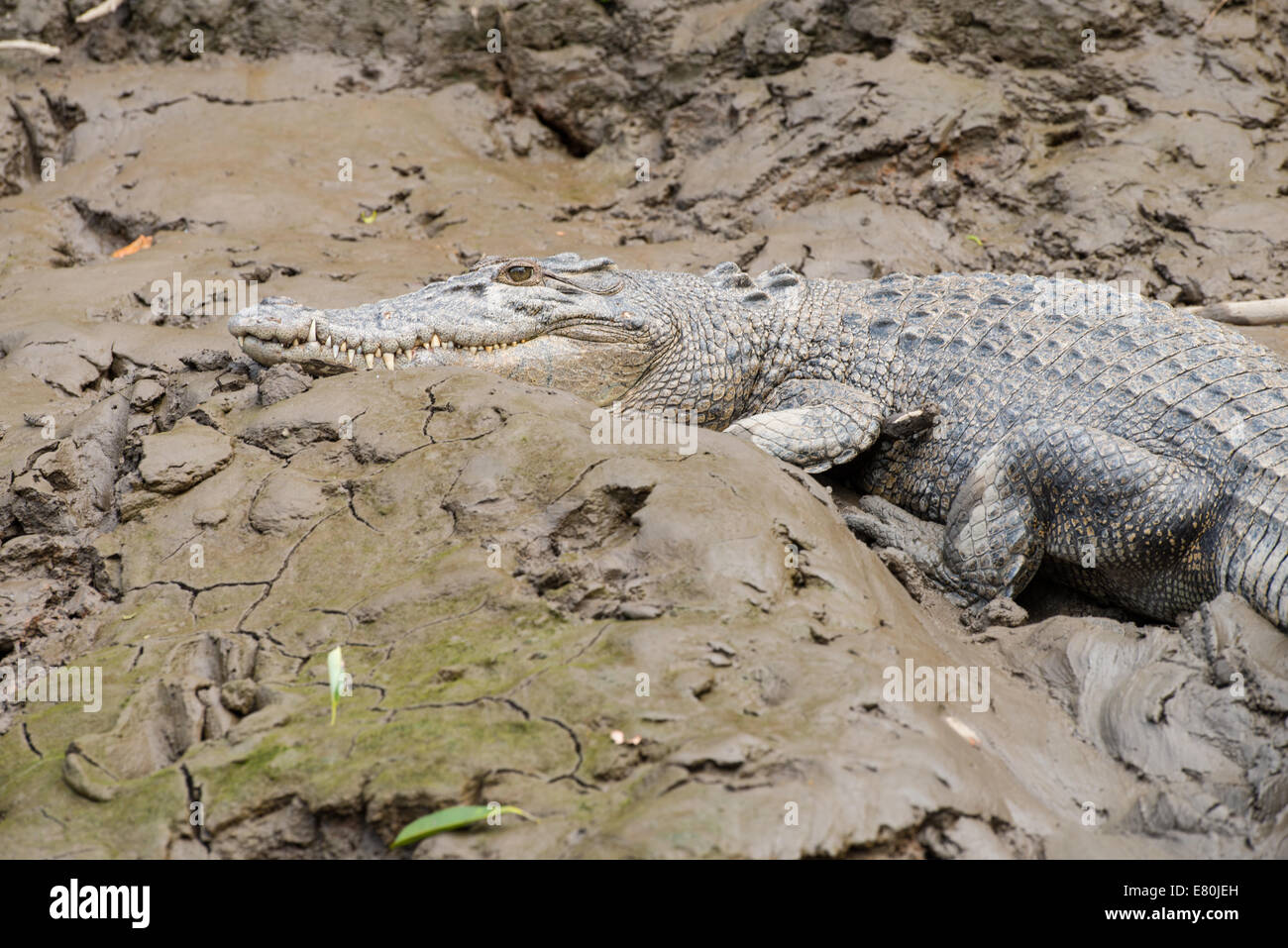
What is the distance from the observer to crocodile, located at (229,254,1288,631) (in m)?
4.25

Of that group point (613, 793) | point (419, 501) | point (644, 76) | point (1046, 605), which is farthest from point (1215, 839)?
point (644, 76)

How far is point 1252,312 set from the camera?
6.53 metres

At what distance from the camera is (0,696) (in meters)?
3.18

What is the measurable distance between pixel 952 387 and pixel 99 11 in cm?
742

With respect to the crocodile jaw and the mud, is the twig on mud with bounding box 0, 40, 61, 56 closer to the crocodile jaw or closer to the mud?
the mud

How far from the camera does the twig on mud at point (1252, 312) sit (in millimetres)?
6508

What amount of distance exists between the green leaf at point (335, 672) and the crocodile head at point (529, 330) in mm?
1834

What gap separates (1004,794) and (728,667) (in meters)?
0.76

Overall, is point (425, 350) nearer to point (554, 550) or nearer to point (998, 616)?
point (554, 550)

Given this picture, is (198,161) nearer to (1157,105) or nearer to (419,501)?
(419,501)

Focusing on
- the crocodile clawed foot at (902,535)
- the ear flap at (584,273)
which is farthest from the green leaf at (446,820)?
the ear flap at (584,273)

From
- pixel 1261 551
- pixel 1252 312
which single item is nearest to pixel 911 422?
pixel 1261 551

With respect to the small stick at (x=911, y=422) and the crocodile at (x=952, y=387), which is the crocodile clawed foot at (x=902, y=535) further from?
the small stick at (x=911, y=422)

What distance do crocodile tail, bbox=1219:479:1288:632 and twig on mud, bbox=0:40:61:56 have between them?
8.82 meters
